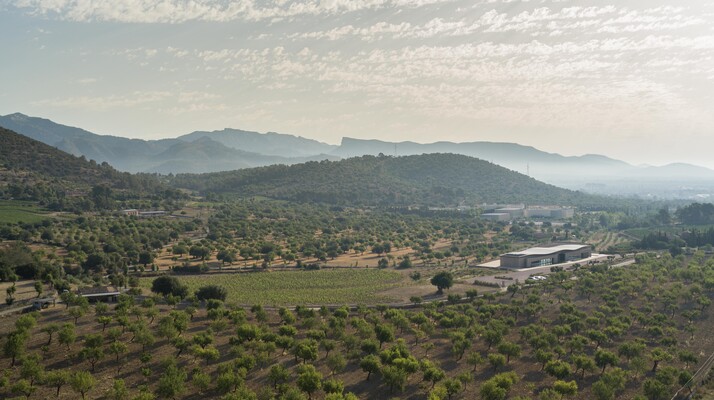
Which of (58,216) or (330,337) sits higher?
(58,216)

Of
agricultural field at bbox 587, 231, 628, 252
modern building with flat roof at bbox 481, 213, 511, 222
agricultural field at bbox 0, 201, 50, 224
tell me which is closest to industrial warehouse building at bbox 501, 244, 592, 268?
agricultural field at bbox 587, 231, 628, 252

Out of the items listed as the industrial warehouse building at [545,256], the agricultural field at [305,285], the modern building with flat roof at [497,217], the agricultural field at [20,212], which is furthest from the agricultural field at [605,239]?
the agricultural field at [20,212]

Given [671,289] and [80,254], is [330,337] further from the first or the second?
[80,254]

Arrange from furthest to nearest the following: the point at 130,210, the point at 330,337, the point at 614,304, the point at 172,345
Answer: the point at 130,210
the point at 614,304
the point at 330,337
the point at 172,345

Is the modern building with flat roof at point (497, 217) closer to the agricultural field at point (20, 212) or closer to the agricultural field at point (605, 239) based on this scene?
the agricultural field at point (605, 239)

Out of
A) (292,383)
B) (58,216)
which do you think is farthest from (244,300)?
(58,216)

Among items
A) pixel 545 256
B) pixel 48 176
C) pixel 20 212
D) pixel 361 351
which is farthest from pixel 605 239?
pixel 48 176
